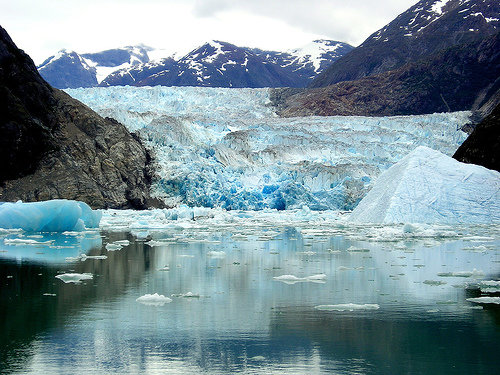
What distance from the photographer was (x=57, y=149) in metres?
21.4

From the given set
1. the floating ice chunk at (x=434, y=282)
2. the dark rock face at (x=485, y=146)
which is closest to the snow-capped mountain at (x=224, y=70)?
the dark rock face at (x=485, y=146)

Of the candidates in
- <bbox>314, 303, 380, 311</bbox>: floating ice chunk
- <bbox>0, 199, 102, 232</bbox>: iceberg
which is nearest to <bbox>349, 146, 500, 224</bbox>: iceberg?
<bbox>0, 199, 102, 232</bbox>: iceberg

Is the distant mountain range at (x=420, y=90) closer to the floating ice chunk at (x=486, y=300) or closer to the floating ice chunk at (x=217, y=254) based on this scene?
the floating ice chunk at (x=217, y=254)

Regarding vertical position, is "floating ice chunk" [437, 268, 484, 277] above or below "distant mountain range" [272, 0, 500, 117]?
below

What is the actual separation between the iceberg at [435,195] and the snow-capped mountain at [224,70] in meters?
56.9

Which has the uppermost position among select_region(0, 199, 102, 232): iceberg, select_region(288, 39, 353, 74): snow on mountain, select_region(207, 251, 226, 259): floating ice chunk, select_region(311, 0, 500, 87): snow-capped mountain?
select_region(288, 39, 353, 74): snow on mountain

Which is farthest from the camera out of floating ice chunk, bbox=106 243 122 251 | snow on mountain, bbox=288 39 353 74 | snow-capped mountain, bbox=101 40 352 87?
snow on mountain, bbox=288 39 353 74

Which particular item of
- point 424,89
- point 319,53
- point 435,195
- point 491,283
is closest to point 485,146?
point 435,195

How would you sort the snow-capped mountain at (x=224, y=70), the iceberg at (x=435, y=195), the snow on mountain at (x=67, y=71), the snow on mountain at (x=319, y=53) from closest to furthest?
the iceberg at (x=435, y=195)
the snow-capped mountain at (x=224, y=70)
the snow on mountain at (x=67, y=71)
the snow on mountain at (x=319, y=53)

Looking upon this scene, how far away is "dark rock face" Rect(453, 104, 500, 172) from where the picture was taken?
21.3 m

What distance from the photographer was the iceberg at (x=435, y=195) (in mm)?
14906

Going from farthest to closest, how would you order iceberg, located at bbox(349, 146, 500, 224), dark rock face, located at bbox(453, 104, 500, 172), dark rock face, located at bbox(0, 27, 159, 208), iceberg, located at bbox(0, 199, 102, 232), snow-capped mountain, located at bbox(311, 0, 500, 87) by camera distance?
1. snow-capped mountain, located at bbox(311, 0, 500, 87)
2. dark rock face, located at bbox(453, 104, 500, 172)
3. dark rock face, located at bbox(0, 27, 159, 208)
4. iceberg, located at bbox(349, 146, 500, 224)
5. iceberg, located at bbox(0, 199, 102, 232)

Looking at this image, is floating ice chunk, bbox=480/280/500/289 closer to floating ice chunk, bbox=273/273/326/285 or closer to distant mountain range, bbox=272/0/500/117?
floating ice chunk, bbox=273/273/326/285

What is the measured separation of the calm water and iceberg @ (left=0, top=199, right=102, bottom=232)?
456 centimetres
